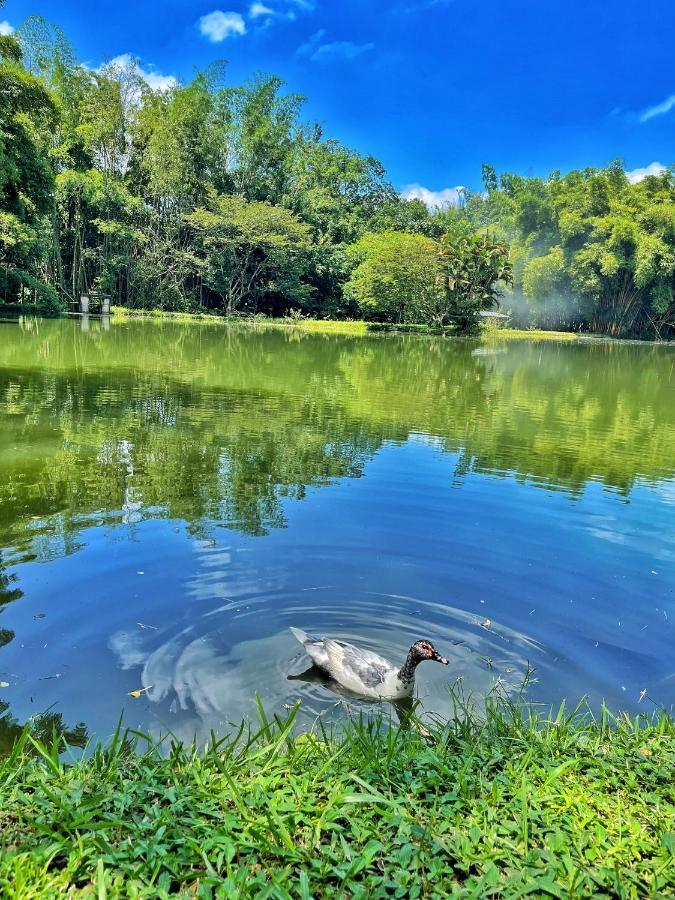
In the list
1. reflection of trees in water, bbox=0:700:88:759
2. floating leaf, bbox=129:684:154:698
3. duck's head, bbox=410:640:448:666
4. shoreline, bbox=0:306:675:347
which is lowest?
floating leaf, bbox=129:684:154:698

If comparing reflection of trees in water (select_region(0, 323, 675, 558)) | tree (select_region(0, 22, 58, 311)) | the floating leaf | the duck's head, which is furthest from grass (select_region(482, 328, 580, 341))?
the floating leaf

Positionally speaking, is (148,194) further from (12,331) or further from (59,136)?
(12,331)

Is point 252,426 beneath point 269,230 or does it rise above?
beneath

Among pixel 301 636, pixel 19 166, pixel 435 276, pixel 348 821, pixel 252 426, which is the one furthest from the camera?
pixel 435 276

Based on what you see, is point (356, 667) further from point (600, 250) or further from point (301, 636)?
point (600, 250)

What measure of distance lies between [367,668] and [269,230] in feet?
137

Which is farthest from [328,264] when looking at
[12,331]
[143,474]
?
[143,474]

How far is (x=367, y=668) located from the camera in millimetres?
3742

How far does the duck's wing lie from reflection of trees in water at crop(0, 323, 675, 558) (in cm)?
235

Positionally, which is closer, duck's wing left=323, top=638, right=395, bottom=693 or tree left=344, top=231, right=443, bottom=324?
duck's wing left=323, top=638, right=395, bottom=693

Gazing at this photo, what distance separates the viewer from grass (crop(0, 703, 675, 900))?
77.1 inches

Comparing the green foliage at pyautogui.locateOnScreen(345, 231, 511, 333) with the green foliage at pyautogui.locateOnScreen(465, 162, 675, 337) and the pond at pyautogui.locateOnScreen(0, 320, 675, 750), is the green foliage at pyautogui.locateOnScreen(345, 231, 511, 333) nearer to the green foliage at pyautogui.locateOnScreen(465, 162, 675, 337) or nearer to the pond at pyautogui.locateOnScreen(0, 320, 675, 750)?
the green foliage at pyautogui.locateOnScreen(465, 162, 675, 337)

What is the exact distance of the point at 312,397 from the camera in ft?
45.0

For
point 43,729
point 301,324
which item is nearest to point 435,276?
point 301,324
